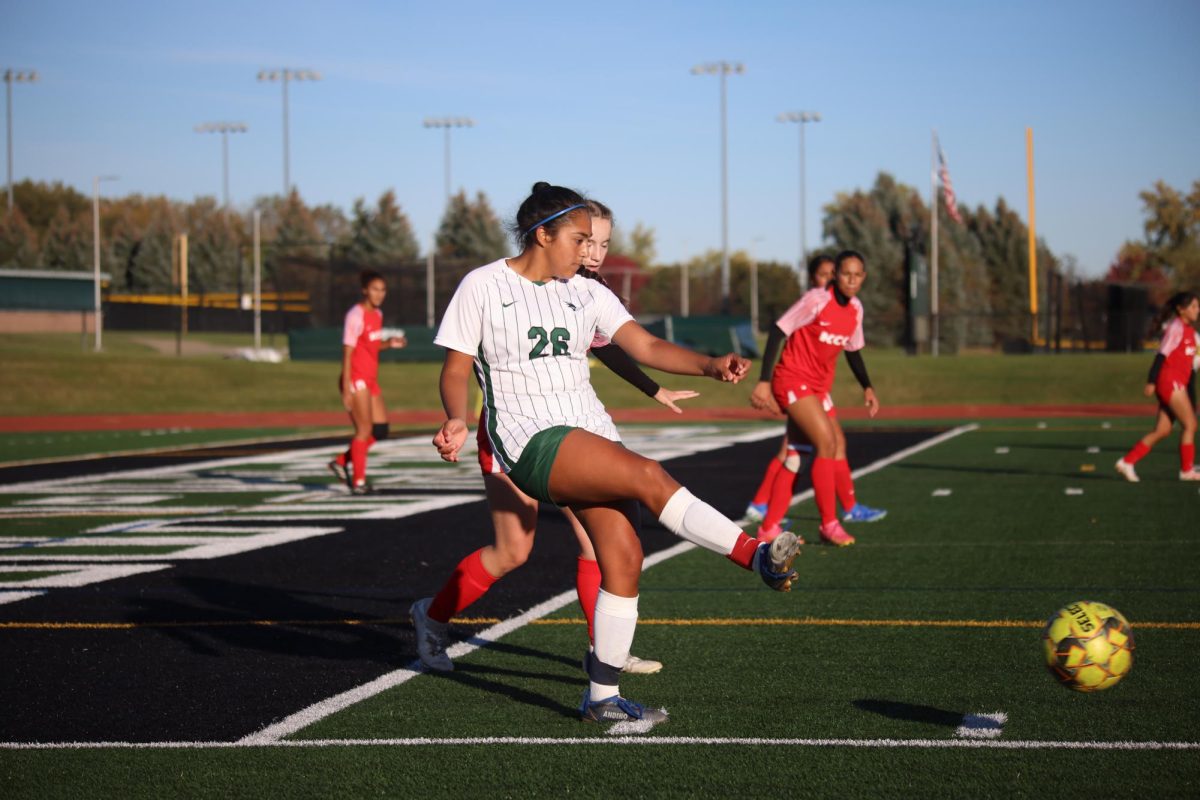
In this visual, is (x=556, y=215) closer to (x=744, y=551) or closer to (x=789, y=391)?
(x=744, y=551)

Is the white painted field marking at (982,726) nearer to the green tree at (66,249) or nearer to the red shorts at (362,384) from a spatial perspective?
the red shorts at (362,384)

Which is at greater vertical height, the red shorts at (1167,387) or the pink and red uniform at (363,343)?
the pink and red uniform at (363,343)

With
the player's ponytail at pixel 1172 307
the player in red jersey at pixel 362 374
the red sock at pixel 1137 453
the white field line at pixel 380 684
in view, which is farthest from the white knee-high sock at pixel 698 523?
the red sock at pixel 1137 453

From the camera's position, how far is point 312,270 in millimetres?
55656

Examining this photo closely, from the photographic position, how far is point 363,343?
1370 centimetres

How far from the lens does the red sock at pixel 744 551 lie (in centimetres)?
471

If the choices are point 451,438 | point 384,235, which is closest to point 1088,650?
point 451,438

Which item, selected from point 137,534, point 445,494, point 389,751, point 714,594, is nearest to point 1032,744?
point 389,751

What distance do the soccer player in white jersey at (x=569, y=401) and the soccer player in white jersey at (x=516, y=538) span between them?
0.30m

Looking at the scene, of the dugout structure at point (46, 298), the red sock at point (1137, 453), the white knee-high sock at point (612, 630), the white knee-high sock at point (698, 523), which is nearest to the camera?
the white knee-high sock at point (698, 523)

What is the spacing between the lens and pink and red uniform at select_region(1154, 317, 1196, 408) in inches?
554

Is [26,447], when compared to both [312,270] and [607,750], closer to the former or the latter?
[607,750]

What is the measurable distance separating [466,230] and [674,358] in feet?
273

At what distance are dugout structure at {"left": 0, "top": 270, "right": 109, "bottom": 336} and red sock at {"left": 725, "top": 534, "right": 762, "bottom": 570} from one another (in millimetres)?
57870
